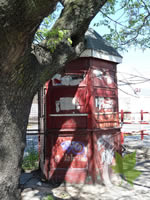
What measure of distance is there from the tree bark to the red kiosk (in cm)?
231

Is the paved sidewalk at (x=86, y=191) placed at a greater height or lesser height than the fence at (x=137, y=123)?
lesser

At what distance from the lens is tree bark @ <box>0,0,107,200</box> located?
2.79 metres

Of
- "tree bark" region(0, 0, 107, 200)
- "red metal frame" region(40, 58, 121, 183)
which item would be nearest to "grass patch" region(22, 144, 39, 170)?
"red metal frame" region(40, 58, 121, 183)

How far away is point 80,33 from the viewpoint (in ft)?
14.4

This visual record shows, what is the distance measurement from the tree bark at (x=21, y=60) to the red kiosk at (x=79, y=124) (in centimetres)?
231

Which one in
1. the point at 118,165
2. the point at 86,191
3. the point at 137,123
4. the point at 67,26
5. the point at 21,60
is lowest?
the point at 86,191

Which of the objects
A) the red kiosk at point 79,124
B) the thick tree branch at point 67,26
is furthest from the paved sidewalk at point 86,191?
the thick tree branch at point 67,26

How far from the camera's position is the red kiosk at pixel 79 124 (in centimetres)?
670

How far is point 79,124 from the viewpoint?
6859 mm

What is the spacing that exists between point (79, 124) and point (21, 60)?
3872mm

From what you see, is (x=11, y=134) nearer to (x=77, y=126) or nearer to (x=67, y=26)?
(x=67, y=26)

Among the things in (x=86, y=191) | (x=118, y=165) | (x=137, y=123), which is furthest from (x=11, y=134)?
(x=137, y=123)

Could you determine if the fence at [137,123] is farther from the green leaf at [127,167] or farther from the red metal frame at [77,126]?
the green leaf at [127,167]

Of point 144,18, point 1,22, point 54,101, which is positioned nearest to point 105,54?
point 54,101
